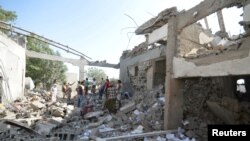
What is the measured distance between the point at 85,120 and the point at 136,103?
2038mm

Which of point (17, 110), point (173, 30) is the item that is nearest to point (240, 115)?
point (173, 30)

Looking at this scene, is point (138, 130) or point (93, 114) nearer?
point (138, 130)

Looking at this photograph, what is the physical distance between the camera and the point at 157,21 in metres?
10.4

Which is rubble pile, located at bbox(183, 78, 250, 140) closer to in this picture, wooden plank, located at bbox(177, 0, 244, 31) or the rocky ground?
the rocky ground

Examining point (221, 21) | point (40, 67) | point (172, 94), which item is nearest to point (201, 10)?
point (172, 94)

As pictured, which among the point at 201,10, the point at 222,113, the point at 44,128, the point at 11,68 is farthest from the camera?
the point at 11,68

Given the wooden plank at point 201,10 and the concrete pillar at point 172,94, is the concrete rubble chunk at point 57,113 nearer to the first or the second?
the concrete pillar at point 172,94

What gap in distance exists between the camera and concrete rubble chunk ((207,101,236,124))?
7.22 m

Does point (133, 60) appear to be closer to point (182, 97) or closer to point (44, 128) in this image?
point (44, 128)

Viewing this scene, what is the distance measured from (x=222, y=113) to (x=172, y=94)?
1382mm

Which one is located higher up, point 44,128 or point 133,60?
point 133,60

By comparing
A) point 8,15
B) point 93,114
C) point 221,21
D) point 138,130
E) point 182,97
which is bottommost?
point 138,130

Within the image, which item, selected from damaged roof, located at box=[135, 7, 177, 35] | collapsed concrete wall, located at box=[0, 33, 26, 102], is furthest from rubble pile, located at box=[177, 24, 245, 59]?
collapsed concrete wall, located at box=[0, 33, 26, 102]

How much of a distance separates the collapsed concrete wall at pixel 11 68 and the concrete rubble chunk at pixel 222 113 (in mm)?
9524
